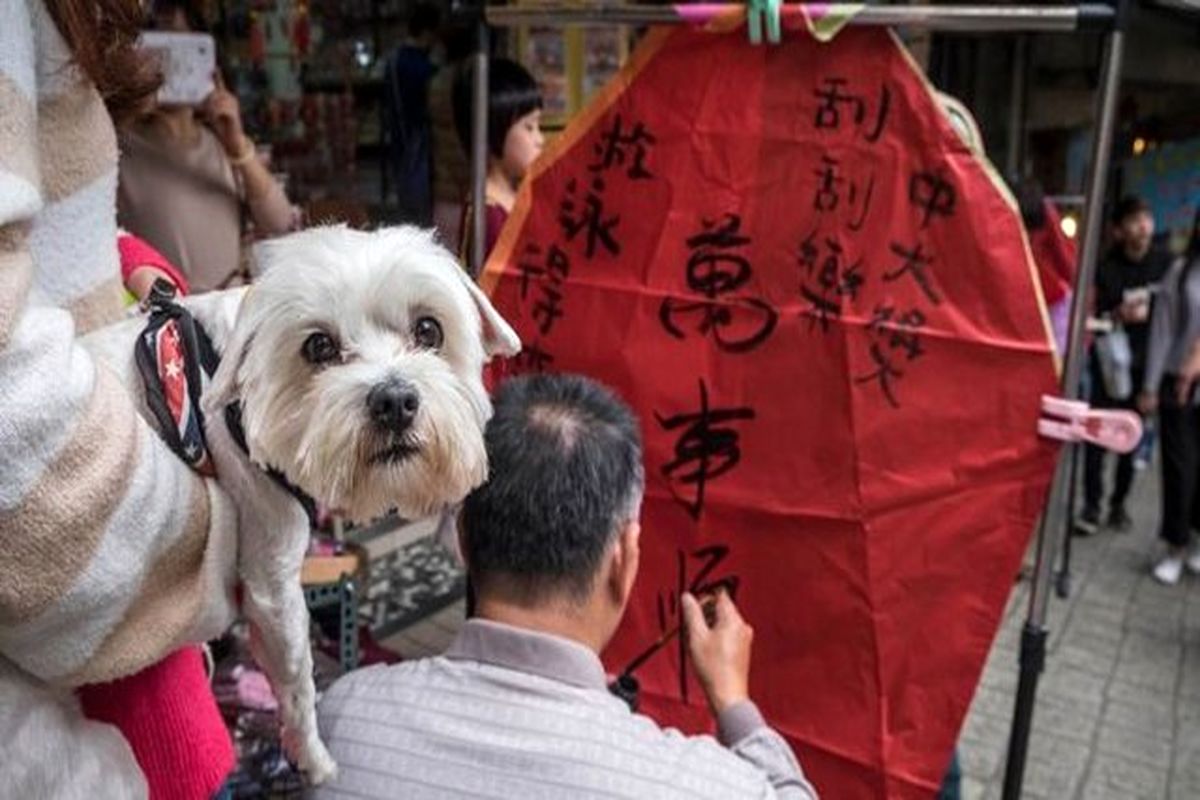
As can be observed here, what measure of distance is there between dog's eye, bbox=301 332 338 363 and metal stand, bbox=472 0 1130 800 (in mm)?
1268

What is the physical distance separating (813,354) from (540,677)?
95 centimetres

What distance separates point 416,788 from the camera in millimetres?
1375

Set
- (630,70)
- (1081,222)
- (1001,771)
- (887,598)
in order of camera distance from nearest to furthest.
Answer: (1081,222)
(887,598)
(630,70)
(1001,771)

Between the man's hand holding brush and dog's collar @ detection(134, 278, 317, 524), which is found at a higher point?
dog's collar @ detection(134, 278, 317, 524)

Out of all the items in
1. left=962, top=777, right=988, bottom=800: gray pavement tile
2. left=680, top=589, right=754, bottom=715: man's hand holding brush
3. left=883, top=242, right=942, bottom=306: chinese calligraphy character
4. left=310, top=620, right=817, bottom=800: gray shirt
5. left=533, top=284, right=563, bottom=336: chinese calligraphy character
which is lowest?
left=962, top=777, right=988, bottom=800: gray pavement tile

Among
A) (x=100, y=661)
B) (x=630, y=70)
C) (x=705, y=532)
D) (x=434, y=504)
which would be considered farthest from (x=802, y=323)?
(x=100, y=661)

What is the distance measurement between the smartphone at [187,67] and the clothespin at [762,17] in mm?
1699

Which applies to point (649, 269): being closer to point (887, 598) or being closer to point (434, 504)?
point (887, 598)

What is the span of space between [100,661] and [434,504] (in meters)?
0.36

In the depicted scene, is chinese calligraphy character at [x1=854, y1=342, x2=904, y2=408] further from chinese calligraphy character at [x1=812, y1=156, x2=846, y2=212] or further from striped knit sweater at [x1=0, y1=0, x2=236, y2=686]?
striped knit sweater at [x1=0, y1=0, x2=236, y2=686]

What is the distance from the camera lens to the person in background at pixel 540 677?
1361 mm

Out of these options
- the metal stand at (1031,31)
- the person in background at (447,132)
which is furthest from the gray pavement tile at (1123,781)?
the person in background at (447,132)

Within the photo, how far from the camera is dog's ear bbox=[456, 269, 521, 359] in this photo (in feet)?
3.96

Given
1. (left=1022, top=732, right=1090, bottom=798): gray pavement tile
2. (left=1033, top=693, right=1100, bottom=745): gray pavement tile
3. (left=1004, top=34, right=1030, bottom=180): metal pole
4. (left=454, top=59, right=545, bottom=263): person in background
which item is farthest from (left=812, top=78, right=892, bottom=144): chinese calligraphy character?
(left=1004, top=34, right=1030, bottom=180): metal pole
